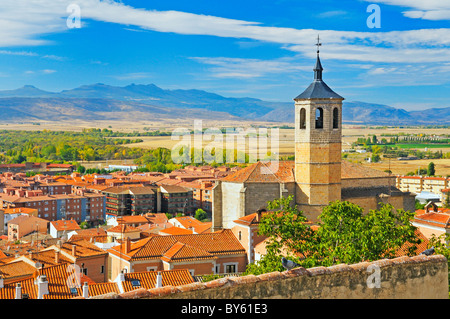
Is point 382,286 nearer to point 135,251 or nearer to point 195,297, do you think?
point 195,297

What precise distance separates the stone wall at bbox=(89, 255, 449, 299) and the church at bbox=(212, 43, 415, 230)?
1745cm

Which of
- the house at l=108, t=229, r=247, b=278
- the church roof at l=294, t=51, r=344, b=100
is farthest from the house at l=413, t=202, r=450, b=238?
the house at l=108, t=229, r=247, b=278

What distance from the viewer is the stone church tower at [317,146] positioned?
81.4ft

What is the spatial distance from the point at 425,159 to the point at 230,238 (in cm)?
11086

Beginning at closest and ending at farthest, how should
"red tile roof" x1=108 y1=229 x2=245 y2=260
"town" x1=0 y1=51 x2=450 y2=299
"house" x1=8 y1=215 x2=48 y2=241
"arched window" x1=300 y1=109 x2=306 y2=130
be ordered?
"town" x1=0 y1=51 x2=450 y2=299 → "red tile roof" x1=108 y1=229 x2=245 y2=260 → "arched window" x1=300 y1=109 x2=306 y2=130 → "house" x1=8 y1=215 x2=48 y2=241

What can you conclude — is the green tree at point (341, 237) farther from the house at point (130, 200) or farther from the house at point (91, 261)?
the house at point (130, 200)

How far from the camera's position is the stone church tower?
24.8 metres

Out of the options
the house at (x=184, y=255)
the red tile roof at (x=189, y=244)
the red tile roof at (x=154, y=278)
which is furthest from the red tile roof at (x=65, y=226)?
the red tile roof at (x=154, y=278)

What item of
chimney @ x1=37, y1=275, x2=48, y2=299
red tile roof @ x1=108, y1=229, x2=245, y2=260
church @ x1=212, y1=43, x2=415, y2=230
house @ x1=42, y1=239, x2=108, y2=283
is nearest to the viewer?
chimney @ x1=37, y1=275, x2=48, y2=299

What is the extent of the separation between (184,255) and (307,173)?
7.04m

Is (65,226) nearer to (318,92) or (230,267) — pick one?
(230,267)

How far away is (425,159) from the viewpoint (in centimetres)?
12581

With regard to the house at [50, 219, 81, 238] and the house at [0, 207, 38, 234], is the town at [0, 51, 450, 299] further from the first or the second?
the house at [0, 207, 38, 234]
